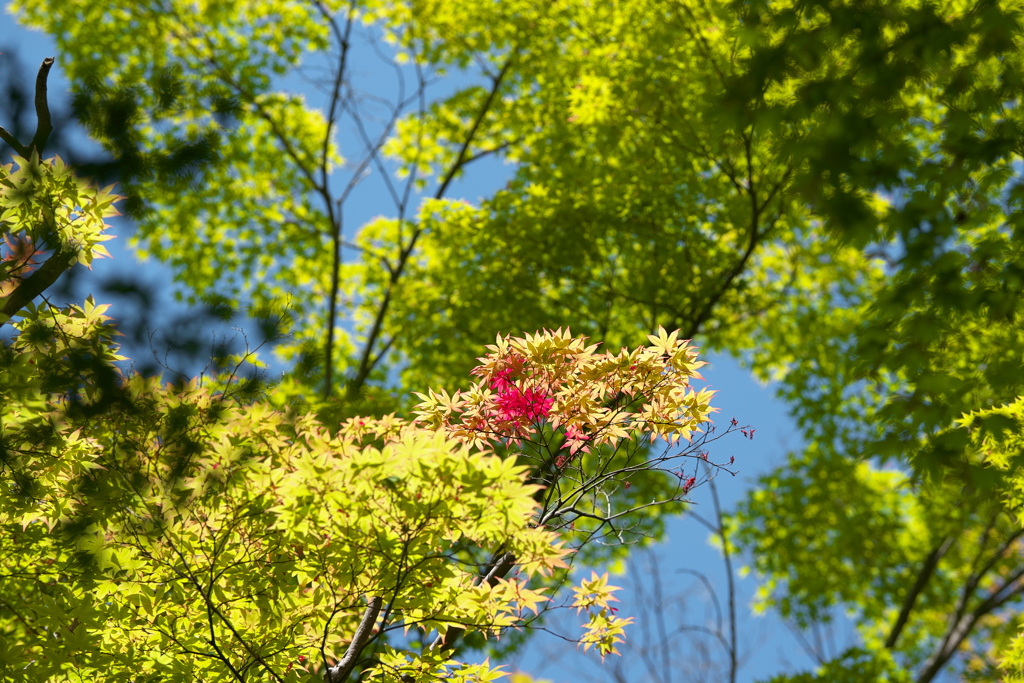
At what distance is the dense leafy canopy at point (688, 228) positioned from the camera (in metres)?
3.74

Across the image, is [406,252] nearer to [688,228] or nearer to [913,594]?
[688,228]

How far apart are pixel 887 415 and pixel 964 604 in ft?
27.7

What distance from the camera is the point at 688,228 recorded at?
8695 millimetres

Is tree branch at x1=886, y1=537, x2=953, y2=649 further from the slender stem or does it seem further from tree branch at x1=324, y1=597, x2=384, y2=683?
tree branch at x1=324, y1=597, x2=384, y2=683

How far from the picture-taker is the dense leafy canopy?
3740mm

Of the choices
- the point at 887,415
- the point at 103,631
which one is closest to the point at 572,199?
the point at 887,415

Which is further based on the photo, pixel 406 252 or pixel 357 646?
pixel 406 252

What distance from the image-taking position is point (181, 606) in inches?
163

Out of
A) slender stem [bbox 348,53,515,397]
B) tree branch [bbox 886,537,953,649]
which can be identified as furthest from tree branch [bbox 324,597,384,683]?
tree branch [bbox 886,537,953,649]

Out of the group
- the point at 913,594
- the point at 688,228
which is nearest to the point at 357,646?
the point at 688,228

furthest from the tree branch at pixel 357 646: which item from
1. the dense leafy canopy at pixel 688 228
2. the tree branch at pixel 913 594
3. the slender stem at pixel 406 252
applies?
the tree branch at pixel 913 594

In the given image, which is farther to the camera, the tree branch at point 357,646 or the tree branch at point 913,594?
the tree branch at point 913,594

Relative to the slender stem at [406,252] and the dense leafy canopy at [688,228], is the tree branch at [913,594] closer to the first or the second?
the dense leafy canopy at [688,228]

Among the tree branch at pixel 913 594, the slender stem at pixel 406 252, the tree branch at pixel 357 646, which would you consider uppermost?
the slender stem at pixel 406 252
